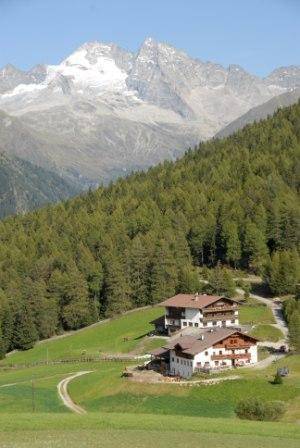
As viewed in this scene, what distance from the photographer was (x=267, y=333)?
113438 millimetres

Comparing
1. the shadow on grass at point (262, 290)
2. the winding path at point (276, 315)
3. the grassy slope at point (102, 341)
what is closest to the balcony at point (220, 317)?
the winding path at point (276, 315)

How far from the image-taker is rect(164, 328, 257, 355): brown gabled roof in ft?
310

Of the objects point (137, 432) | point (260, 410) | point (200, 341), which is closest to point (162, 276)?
point (200, 341)

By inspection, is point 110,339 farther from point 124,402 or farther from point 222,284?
point 124,402

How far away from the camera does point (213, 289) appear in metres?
138

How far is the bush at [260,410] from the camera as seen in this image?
6506 cm

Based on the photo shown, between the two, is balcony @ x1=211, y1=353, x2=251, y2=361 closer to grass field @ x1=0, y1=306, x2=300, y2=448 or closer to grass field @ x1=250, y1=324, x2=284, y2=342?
grass field @ x1=0, y1=306, x2=300, y2=448

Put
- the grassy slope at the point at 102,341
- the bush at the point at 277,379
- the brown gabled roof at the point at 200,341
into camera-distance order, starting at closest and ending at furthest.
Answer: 1. the bush at the point at 277,379
2. the brown gabled roof at the point at 200,341
3. the grassy slope at the point at 102,341

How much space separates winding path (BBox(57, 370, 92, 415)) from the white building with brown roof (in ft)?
77.7

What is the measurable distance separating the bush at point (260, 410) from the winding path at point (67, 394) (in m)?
16.1

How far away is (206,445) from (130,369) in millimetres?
51566

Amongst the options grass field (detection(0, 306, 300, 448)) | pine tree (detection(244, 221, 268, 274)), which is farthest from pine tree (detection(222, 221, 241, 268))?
grass field (detection(0, 306, 300, 448))

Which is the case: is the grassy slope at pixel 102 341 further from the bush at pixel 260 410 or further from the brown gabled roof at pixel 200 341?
the bush at pixel 260 410

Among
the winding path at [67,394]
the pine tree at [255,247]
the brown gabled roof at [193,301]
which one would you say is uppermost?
the pine tree at [255,247]
